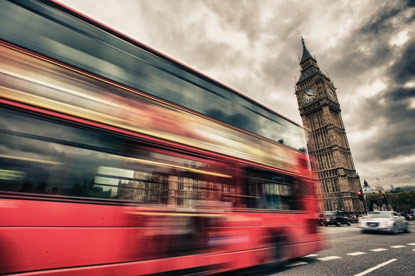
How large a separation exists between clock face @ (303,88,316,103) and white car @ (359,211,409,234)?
51675 mm

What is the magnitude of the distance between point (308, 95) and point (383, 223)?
5402 centimetres

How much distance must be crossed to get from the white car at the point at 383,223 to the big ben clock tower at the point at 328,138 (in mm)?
38901

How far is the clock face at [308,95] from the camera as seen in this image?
2235 inches

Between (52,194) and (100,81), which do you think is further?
(100,81)

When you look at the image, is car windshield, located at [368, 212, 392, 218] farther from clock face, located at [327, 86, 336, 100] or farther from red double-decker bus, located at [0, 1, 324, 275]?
clock face, located at [327, 86, 336, 100]

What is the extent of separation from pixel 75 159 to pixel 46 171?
0.28 meters

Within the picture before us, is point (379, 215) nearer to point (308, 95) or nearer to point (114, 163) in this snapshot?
point (114, 163)

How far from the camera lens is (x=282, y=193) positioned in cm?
458

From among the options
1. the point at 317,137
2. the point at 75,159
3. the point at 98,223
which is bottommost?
the point at 98,223

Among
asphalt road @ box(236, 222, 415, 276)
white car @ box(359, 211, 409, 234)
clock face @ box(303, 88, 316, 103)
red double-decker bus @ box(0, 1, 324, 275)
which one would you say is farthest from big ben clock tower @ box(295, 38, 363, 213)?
red double-decker bus @ box(0, 1, 324, 275)

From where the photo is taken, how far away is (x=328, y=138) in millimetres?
52312

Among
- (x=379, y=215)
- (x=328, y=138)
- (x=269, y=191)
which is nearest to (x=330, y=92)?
(x=328, y=138)

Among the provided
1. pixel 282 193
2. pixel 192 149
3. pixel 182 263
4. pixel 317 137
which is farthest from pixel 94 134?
pixel 317 137

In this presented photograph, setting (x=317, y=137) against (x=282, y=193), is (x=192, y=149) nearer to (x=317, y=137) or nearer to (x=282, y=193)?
(x=282, y=193)
